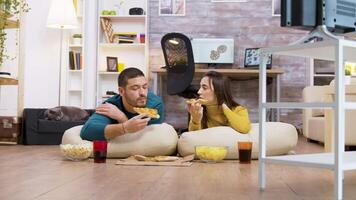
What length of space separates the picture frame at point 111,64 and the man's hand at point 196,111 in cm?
306

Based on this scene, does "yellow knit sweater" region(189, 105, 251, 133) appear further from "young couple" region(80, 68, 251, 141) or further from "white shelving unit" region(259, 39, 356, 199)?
"white shelving unit" region(259, 39, 356, 199)

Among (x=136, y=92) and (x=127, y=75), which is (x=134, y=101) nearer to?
(x=136, y=92)

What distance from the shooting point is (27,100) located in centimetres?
536

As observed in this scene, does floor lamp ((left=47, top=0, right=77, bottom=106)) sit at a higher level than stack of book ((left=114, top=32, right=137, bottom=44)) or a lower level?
higher

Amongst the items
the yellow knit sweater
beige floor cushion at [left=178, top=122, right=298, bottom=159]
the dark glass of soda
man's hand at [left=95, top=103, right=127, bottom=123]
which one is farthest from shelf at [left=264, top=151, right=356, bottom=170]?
man's hand at [left=95, top=103, right=127, bottom=123]

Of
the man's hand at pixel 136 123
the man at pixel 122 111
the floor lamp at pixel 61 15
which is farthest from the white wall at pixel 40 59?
the man's hand at pixel 136 123

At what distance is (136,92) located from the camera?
3.28 metres

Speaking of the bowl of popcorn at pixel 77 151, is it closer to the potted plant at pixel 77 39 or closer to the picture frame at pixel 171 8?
the potted plant at pixel 77 39

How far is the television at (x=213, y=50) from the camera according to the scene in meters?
6.22

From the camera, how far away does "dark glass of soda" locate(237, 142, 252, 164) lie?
10.0 ft

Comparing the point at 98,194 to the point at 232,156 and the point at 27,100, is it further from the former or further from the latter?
the point at 27,100

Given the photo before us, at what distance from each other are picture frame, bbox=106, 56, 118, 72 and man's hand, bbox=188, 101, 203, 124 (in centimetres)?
306

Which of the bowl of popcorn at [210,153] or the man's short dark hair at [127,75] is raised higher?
the man's short dark hair at [127,75]

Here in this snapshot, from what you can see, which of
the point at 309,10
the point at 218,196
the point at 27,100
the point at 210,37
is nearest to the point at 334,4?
the point at 309,10
